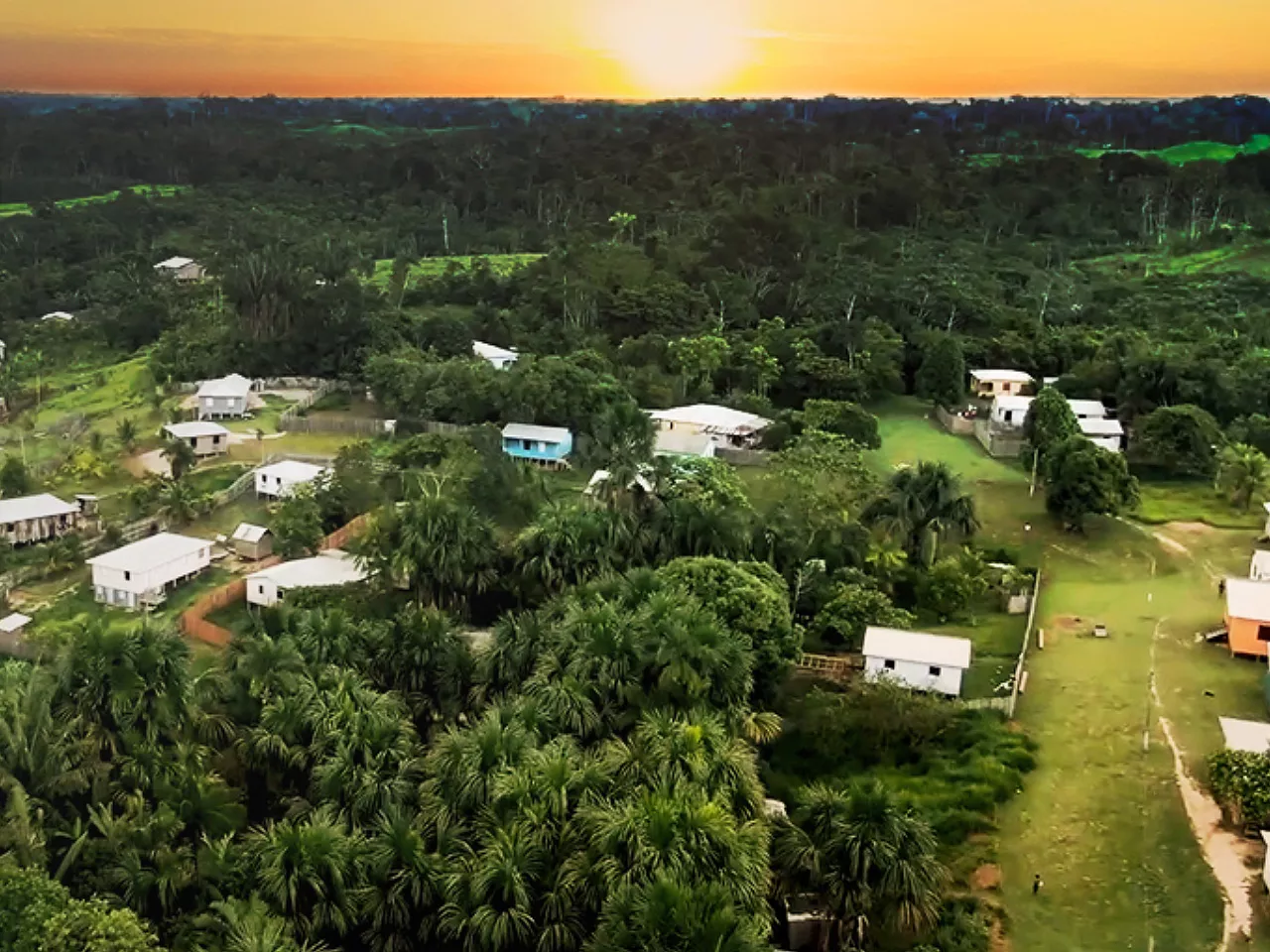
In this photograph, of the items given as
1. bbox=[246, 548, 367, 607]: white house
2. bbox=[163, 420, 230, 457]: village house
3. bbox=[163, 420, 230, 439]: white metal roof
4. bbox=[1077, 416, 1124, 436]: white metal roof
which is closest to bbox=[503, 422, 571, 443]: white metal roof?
bbox=[163, 420, 230, 457]: village house

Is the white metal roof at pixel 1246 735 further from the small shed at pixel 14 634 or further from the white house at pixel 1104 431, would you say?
the small shed at pixel 14 634

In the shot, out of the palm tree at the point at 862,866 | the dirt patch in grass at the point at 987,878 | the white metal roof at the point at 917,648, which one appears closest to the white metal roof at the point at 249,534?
the white metal roof at the point at 917,648

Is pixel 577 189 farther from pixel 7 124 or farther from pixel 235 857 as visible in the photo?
pixel 235 857

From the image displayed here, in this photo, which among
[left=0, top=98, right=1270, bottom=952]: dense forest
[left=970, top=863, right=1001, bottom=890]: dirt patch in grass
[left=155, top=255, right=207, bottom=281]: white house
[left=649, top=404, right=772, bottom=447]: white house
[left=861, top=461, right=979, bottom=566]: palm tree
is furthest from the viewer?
[left=155, top=255, right=207, bottom=281]: white house

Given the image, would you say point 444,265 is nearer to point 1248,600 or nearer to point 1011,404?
point 1011,404

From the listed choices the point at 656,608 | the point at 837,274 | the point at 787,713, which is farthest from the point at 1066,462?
the point at 837,274

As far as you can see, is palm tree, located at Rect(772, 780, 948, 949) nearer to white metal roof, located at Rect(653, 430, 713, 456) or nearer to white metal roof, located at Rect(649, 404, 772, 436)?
white metal roof, located at Rect(653, 430, 713, 456)
